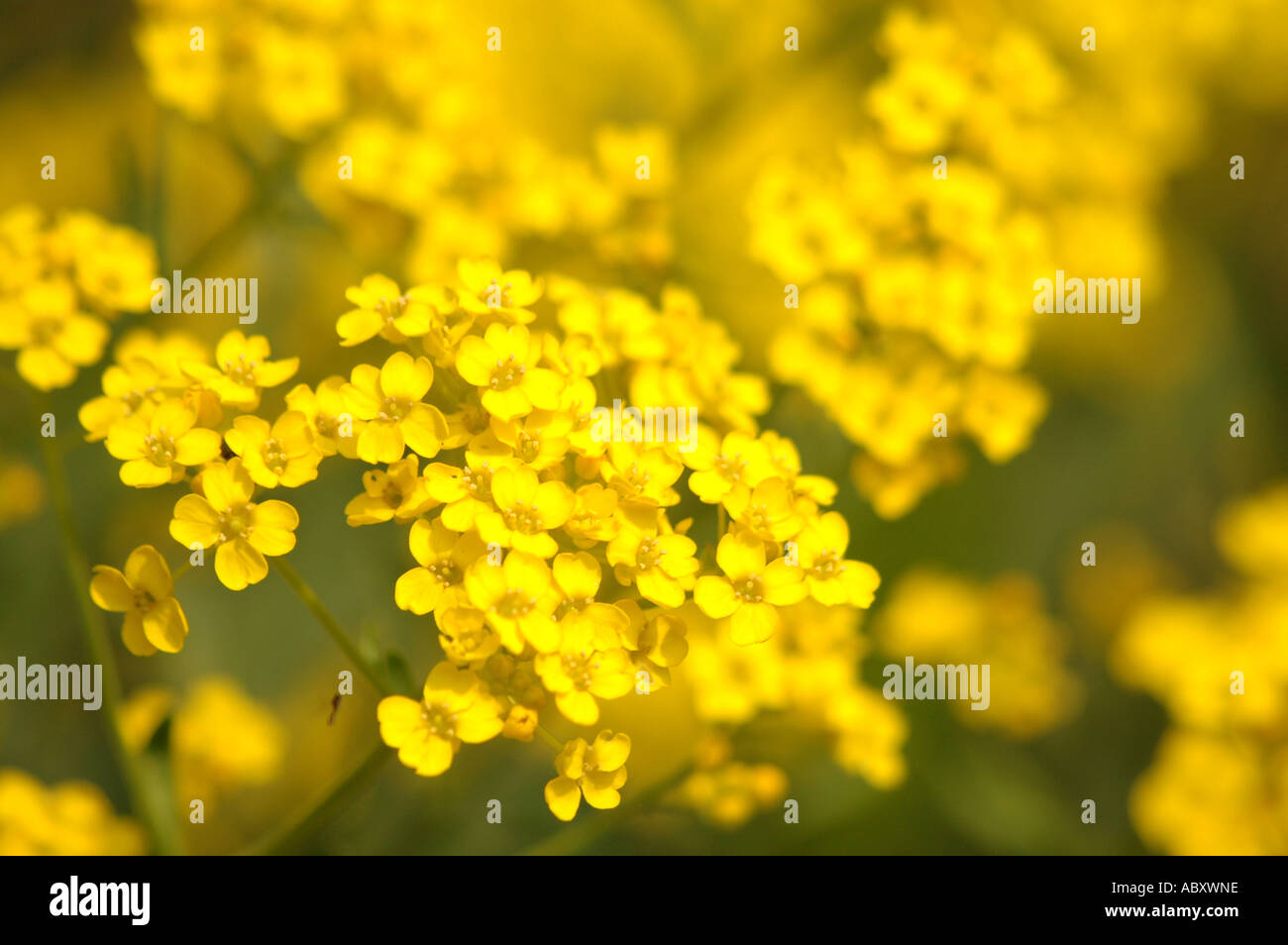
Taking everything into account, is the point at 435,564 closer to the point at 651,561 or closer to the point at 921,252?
the point at 651,561

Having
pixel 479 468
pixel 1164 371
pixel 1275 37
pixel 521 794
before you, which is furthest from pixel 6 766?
pixel 1275 37

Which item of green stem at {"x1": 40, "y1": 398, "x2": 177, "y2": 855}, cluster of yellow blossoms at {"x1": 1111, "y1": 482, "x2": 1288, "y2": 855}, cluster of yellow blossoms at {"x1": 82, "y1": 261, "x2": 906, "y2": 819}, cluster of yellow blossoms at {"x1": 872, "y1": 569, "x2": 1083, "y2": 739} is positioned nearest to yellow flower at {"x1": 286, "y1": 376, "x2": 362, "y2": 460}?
cluster of yellow blossoms at {"x1": 82, "y1": 261, "x2": 906, "y2": 819}

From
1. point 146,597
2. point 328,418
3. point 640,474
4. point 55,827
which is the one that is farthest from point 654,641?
point 55,827

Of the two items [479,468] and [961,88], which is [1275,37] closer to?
[961,88]

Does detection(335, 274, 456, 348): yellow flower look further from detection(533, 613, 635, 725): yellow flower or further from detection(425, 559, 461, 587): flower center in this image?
detection(533, 613, 635, 725): yellow flower

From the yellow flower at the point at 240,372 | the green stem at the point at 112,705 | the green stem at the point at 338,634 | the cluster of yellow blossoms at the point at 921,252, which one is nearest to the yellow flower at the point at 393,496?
the green stem at the point at 338,634

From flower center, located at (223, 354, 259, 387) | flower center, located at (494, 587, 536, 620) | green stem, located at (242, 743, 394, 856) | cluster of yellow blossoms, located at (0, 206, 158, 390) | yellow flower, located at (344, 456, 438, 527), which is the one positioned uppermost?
cluster of yellow blossoms, located at (0, 206, 158, 390)
